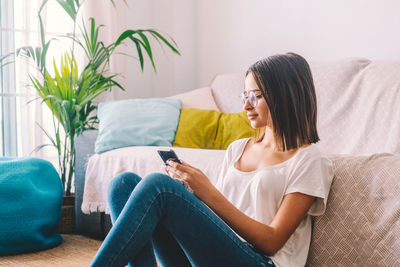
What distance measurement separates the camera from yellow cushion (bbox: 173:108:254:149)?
2463 millimetres

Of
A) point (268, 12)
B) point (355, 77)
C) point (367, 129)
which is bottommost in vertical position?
point (367, 129)

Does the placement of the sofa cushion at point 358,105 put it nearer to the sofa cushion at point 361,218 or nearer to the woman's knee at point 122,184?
the sofa cushion at point 361,218

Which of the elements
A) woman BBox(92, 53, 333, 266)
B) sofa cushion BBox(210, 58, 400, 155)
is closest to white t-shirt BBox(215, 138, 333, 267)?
woman BBox(92, 53, 333, 266)

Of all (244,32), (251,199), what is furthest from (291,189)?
(244,32)

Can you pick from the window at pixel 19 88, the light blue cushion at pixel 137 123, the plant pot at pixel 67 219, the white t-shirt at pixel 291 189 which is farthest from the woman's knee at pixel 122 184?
the window at pixel 19 88

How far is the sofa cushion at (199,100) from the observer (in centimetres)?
274

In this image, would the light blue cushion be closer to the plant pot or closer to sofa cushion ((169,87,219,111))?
sofa cushion ((169,87,219,111))

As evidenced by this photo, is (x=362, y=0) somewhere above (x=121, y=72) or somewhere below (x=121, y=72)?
above

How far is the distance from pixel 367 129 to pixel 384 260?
2.94 feet

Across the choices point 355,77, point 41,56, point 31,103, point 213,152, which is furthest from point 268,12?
point 31,103

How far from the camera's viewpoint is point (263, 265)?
111 cm

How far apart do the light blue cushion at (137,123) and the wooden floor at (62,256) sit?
0.48 metres

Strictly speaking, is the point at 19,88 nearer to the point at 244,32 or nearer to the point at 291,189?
the point at 244,32

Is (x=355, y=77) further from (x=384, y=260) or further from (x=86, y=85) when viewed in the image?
(x=86, y=85)
